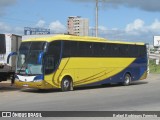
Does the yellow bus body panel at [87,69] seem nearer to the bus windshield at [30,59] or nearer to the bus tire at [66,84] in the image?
the bus tire at [66,84]

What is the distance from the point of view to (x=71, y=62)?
25.4m

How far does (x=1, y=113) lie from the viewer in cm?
Answer: 1373

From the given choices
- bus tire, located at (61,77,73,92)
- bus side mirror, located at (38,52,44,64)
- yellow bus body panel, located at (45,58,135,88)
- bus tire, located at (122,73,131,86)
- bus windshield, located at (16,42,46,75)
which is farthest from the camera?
bus tire, located at (122,73,131,86)

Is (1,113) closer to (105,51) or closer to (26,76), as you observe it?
(26,76)

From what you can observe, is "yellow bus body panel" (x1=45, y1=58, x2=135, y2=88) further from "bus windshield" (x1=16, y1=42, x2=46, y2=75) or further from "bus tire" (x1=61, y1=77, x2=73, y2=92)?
"bus windshield" (x1=16, y1=42, x2=46, y2=75)

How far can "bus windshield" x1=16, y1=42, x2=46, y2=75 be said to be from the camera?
933 inches

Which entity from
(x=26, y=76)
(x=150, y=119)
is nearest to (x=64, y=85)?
(x=26, y=76)

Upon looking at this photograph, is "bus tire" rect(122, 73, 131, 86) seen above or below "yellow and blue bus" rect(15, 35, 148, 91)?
below

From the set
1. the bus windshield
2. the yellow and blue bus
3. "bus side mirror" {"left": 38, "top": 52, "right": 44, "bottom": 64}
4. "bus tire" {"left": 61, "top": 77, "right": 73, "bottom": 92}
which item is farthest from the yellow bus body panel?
"bus side mirror" {"left": 38, "top": 52, "right": 44, "bottom": 64}

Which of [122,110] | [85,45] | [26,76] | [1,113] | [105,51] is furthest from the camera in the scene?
[105,51]

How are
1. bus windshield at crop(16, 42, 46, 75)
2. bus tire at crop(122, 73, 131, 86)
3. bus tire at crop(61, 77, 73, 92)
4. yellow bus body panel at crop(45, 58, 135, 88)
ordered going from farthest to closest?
bus tire at crop(122, 73, 131, 86)
bus tire at crop(61, 77, 73, 92)
yellow bus body panel at crop(45, 58, 135, 88)
bus windshield at crop(16, 42, 46, 75)

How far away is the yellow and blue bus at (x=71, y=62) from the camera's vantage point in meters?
23.8

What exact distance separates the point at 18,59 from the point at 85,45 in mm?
4237

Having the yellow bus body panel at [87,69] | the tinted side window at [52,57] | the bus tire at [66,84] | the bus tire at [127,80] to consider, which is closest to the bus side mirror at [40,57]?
the tinted side window at [52,57]
